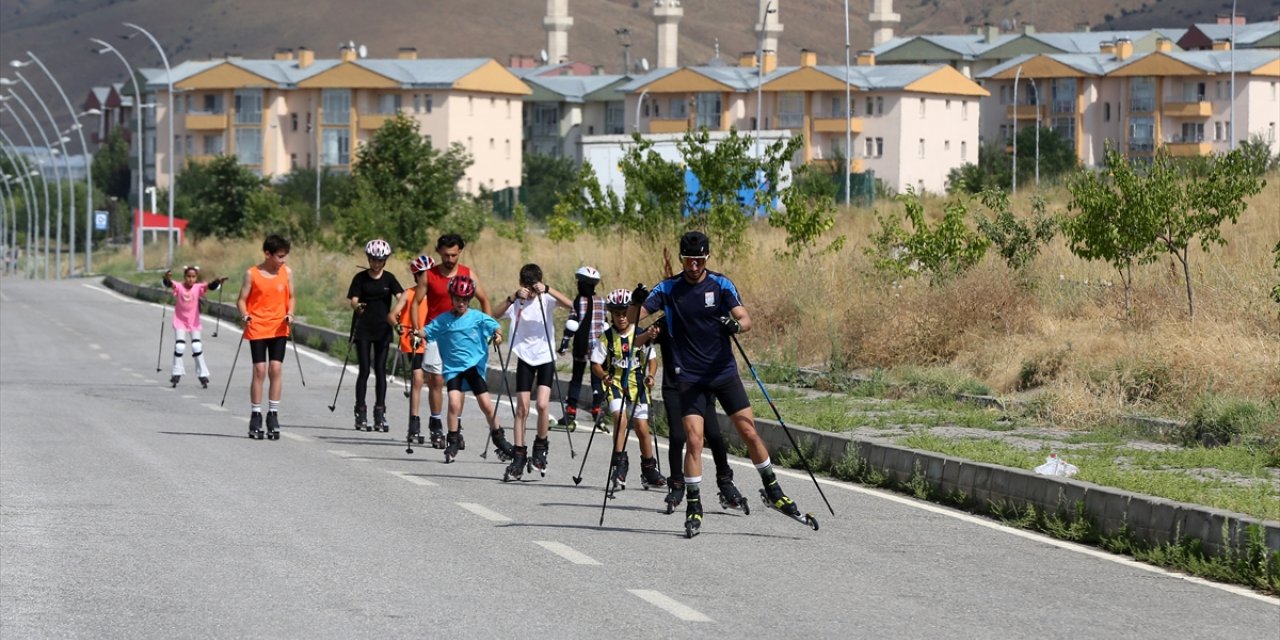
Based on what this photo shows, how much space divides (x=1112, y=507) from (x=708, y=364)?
254cm

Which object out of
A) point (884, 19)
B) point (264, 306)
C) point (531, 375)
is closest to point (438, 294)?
point (531, 375)

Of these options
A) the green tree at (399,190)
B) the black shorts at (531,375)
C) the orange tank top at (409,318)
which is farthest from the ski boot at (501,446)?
the green tree at (399,190)

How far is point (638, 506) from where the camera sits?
528 inches

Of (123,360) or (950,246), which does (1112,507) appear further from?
(123,360)

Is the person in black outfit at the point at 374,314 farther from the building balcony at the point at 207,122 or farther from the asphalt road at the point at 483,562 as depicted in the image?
the building balcony at the point at 207,122

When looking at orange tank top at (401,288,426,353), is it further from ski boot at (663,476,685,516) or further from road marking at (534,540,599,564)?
road marking at (534,540,599,564)

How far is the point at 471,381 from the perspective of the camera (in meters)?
15.7

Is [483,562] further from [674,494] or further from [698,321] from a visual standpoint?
[674,494]

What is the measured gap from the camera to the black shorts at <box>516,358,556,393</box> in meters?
15.3

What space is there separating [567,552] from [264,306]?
7901 millimetres

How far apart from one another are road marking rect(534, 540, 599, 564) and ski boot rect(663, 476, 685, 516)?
5.21 ft

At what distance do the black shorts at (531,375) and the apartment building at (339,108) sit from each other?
114893 millimetres

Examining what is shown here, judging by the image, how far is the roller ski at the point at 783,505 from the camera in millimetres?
11969

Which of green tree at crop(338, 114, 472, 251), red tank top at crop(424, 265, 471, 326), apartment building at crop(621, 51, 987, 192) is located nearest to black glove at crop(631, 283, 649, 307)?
red tank top at crop(424, 265, 471, 326)
